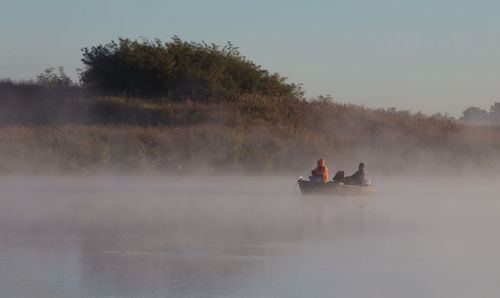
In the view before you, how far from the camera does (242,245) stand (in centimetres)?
1497

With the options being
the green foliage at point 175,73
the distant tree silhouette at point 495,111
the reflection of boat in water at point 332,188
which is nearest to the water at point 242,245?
the reflection of boat in water at point 332,188

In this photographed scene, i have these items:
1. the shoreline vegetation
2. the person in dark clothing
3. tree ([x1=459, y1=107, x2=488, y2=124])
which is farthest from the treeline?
the person in dark clothing

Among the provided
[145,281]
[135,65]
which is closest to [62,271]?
[145,281]

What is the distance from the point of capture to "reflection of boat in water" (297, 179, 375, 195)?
1057 inches

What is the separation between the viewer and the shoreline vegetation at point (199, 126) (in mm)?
36406

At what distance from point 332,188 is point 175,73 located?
2428cm

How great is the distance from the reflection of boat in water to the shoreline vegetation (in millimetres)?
9781

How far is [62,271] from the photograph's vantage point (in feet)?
39.6

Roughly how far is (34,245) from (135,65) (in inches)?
1463

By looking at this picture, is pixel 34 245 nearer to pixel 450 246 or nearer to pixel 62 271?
pixel 62 271

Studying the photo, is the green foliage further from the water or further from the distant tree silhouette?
the distant tree silhouette

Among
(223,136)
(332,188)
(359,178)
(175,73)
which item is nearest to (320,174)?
(332,188)

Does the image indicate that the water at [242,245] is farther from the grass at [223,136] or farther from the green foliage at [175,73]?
the green foliage at [175,73]

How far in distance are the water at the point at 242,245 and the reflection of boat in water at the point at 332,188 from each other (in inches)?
14.0
